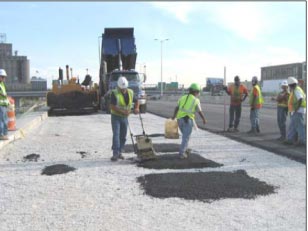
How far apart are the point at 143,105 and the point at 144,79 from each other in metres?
1.83

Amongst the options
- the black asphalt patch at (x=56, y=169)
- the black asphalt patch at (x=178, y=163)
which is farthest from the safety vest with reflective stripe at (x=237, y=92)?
the black asphalt patch at (x=56, y=169)

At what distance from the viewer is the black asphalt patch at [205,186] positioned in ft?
21.6

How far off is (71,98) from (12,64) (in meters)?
62.4

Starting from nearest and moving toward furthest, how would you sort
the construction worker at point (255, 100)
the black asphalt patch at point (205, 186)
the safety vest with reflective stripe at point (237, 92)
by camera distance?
the black asphalt patch at point (205, 186)
the construction worker at point (255, 100)
the safety vest with reflective stripe at point (237, 92)

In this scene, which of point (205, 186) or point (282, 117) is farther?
point (282, 117)

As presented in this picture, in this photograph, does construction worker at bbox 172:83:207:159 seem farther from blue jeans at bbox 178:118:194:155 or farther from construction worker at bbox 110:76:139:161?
construction worker at bbox 110:76:139:161

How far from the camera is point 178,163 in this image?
29.1ft

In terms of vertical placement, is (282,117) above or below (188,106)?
below

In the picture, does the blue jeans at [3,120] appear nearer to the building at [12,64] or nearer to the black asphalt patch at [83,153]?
the black asphalt patch at [83,153]

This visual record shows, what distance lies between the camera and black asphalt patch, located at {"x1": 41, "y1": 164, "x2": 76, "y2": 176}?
323 inches

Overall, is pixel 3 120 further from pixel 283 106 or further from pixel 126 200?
pixel 283 106

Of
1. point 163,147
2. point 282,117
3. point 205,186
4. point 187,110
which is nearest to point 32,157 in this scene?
point 163,147

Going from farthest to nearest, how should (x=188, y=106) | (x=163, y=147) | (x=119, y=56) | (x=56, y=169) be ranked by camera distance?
(x=119, y=56), (x=163, y=147), (x=188, y=106), (x=56, y=169)

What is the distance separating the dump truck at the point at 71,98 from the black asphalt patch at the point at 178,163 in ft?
57.3
